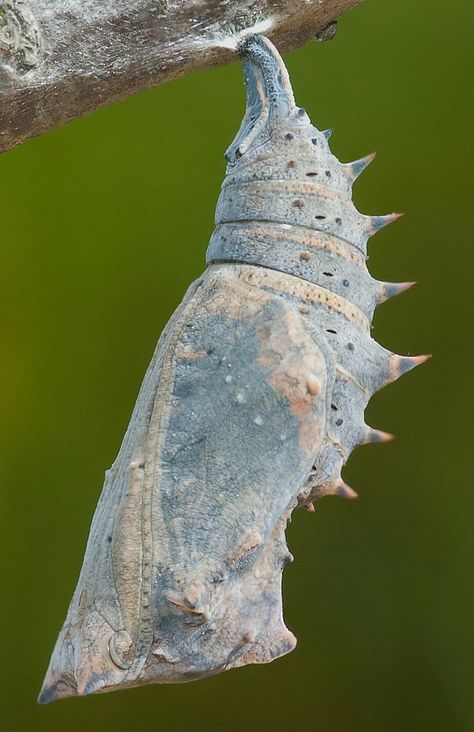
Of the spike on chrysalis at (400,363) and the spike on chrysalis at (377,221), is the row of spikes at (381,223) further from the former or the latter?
the spike on chrysalis at (400,363)

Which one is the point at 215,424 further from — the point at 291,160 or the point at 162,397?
the point at 291,160

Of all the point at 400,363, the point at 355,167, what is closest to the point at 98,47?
the point at 355,167

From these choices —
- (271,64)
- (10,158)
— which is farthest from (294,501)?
(10,158)

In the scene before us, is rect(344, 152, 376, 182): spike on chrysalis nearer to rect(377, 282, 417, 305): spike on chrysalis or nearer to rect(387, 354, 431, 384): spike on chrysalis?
rect(377, 282, 417, 305): spike on chrysalis

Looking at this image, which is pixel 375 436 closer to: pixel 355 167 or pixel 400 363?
pixel 400 363

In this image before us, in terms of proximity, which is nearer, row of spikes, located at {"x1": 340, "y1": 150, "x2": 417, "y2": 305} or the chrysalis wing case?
the chrysalis wing case

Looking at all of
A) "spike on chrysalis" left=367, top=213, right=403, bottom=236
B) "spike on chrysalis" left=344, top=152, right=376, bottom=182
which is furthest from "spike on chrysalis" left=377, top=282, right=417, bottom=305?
"spike on chrysalis" left=344, top=152, right=376, bottom=182
